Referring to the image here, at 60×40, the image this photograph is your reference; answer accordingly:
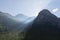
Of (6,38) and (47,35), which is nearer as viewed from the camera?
(6,38)

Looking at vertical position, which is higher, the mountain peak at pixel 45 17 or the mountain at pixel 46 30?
the mountain peak at pixel 45 17

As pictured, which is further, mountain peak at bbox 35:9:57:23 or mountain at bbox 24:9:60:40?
mountain peak at bbox 35:9:57:23

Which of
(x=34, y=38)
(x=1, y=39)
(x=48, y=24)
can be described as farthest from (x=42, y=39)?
(x=1, y=39)

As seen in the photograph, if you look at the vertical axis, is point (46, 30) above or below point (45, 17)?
below

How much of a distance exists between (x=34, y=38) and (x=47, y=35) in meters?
10.2

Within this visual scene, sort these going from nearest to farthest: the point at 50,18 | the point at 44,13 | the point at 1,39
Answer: the point at 1,39
the point at 50,18
the point at 44,13

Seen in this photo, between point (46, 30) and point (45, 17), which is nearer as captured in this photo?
point (46, 30)

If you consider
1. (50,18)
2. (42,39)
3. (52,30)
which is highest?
(50,18)

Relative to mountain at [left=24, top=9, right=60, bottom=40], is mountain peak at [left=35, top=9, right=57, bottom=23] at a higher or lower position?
higher

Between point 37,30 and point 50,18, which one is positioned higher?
point 50,18

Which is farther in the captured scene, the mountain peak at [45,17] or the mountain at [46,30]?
the mountain peak at [45,17]

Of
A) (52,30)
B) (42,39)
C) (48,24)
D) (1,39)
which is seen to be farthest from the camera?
(48,24)

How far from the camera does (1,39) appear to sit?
77.4 m

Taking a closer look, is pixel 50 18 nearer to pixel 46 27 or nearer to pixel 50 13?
pixel 50 13
